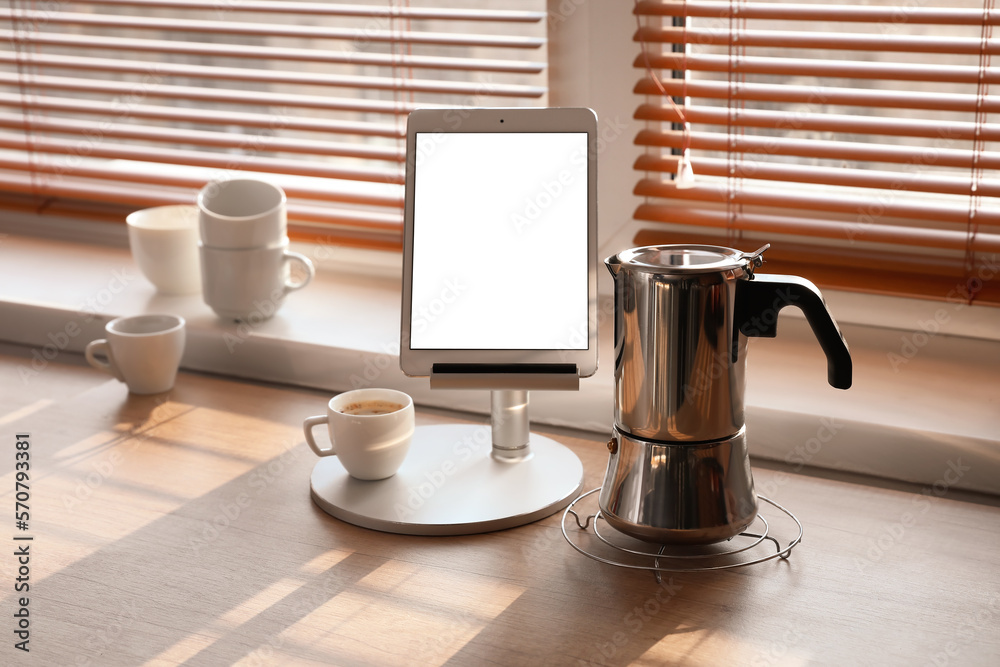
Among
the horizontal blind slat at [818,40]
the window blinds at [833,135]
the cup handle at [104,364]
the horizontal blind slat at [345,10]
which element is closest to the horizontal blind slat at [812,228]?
the window blinds at [833,135]

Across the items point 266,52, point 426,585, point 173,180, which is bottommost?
point 426,585

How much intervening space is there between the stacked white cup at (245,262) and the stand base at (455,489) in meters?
0.40

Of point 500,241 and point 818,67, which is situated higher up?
point 818,67

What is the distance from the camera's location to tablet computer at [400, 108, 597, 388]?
3.44ft

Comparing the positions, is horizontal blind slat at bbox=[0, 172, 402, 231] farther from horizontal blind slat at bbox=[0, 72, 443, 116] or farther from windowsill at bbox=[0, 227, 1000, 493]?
horizontal blind slat at bbox=[0, 72, 443, 116]

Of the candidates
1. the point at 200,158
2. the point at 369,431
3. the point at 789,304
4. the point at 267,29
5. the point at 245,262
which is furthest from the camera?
the point at 200,158

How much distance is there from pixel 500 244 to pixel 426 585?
1.18ft

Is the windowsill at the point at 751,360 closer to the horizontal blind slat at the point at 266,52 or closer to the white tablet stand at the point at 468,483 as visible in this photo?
the white tablet stand at the point at 468,483

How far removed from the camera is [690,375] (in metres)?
0.90

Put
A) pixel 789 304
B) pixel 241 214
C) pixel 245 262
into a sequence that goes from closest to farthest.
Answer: pixel 789 304 < pixel 245 262 < pixel 241 214

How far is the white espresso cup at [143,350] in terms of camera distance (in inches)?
51.2

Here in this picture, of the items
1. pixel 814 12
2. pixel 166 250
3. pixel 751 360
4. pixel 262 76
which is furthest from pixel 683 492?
pixel 262 76

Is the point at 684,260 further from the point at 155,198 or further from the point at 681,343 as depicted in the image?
the point at 155,198

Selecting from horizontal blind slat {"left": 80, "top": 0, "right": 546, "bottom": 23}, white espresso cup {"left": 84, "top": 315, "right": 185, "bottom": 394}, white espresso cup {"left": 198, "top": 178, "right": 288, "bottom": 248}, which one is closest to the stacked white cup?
white espresso cup {"left": 198, "top": 178, "right": 288, "bottom": 248}
